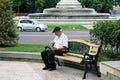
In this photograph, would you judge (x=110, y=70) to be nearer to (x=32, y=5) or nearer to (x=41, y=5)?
(x=41, y=5)

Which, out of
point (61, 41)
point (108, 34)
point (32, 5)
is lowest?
point (32, 5)

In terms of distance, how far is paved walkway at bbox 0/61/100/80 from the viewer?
10.4 metres

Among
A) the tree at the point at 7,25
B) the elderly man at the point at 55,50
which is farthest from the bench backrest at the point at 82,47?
the tree at the point at 7,25

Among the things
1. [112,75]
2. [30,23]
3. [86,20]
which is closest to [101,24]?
[112,75]

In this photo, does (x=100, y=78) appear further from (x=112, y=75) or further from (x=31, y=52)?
(x=31, y=52)

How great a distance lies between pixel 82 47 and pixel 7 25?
469 centimetres

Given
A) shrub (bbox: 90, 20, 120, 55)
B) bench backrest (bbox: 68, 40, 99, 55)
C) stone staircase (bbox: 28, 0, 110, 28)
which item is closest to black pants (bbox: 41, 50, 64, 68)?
bench backrest (bbox: 68, 40, 99, 55)

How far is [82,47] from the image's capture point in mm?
11523

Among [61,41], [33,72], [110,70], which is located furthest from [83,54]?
[110,70]

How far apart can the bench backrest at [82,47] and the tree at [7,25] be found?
3.86 meters

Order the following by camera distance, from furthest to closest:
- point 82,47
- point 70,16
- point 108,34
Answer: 1. point 70,16
2. point 82,47
3. point 108,34

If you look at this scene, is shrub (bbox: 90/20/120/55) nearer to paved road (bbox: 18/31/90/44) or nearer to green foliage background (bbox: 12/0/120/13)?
paved road (bbox: 18/31/90/44)

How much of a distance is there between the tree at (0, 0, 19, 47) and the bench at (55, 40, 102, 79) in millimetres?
3793

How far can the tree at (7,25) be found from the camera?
A: 50.4 feet
